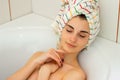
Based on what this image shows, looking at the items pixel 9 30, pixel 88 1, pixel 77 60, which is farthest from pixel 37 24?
pixel 88 1

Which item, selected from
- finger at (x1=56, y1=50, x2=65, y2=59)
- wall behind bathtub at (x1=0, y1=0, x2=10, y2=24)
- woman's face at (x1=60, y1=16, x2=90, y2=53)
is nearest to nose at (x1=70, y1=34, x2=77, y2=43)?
woman's face at (x1=60, y1=16, x2=90, y2=53)

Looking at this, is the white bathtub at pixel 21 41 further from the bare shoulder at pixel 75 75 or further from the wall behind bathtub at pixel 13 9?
the bare shoulder at pixel 75 75

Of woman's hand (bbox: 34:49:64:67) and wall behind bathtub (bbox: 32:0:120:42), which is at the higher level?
wall behind bathtub (bbox: 32:0:120:42)

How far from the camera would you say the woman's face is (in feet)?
3.58

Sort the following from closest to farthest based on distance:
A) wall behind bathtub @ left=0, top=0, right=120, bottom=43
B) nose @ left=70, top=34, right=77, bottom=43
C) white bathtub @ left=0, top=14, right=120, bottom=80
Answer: nose @ left=70, top=34, right=77, bottom=43 < wall behind bathtub @ left=0, top=0, right=120, bottom=43 < white bathtub @ left=0, top=14, right=120, bottom=80

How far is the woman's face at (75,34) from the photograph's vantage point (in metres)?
1.09

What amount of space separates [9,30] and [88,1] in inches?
19.3

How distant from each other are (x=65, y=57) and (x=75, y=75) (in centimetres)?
12

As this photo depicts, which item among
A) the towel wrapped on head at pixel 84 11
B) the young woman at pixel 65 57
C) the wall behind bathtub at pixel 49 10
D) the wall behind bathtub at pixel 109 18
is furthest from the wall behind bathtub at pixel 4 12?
the wall behind bathtub at pixel 109 18

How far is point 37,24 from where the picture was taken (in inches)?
57.1

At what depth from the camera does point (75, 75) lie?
1127mm

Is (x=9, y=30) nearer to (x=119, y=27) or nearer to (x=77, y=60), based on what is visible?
(x=77, y=60)

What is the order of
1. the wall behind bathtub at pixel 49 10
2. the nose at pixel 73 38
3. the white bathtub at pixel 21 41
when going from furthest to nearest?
the white bathtub at pixel 21 41, the wall behind bathtub at pixel 49 10, the nose at pixel 73 38

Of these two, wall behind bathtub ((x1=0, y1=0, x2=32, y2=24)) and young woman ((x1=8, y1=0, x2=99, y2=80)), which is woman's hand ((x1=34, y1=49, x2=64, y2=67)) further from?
wall behind bathtub ((x1=0, y1=0, x2=32, y2=24))
